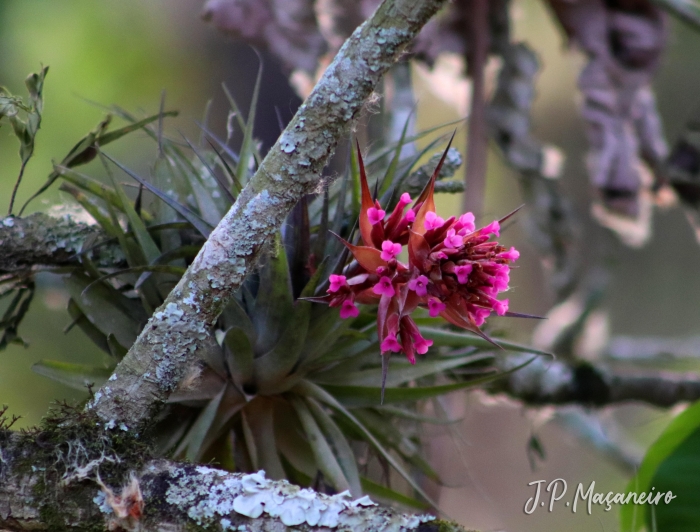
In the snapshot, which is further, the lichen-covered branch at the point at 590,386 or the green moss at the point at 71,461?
the lichen-covered branch at the point at 590,386

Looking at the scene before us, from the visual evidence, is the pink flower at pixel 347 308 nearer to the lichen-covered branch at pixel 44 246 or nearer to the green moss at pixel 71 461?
the green moss at pixel 71 461

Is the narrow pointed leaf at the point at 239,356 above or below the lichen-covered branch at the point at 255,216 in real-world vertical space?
below

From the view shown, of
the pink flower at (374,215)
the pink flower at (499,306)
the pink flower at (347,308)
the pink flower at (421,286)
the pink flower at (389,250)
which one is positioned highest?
the pink flower at (374,215)

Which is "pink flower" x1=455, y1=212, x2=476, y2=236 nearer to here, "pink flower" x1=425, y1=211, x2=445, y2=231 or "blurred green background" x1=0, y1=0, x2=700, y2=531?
"pink flower" x1=425, y1=211, x2=445, y2=231

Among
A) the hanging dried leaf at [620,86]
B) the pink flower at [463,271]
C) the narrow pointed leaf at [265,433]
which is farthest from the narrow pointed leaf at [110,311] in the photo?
the hanging dried leaf at [620,86]

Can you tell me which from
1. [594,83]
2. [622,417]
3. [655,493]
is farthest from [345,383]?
[622,417]

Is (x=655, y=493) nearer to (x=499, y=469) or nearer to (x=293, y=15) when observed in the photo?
(x=293, y=15)

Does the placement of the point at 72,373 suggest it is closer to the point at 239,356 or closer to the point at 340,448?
the point at 239,356
